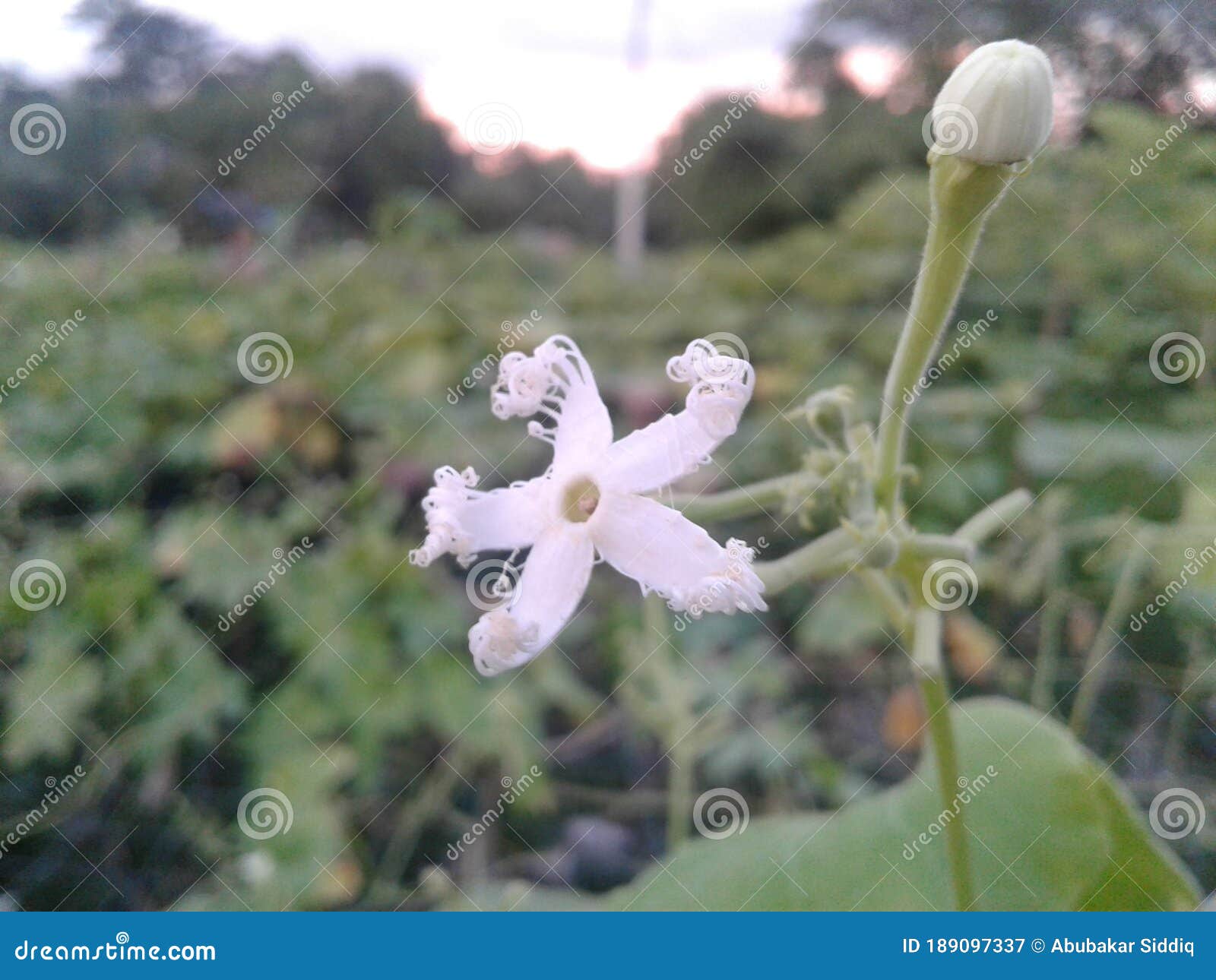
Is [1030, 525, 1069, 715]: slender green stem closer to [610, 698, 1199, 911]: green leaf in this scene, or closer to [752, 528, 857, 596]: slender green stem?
[610, 698, 1199, 911]: green leaf

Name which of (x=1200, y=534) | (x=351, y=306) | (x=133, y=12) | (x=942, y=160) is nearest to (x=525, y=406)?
(x=942, y=160)

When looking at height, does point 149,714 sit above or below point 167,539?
below

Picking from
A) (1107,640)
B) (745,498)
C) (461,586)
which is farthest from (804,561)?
(461,586)

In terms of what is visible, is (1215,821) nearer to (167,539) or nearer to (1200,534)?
(1200,534)

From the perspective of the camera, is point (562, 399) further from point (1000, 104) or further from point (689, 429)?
point (1000, 104)

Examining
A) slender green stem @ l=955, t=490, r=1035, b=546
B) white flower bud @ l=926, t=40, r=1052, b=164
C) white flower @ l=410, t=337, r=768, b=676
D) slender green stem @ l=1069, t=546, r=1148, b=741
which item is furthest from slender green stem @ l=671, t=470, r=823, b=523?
slender green stem @ l=1069, t=546, r=1148, b=741

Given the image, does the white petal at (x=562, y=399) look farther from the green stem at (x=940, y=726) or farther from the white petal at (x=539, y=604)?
the green stem at (x=940, y=726)
